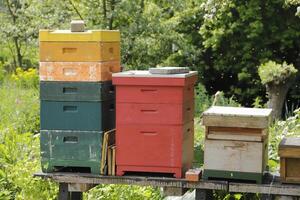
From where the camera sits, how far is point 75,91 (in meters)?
5.16

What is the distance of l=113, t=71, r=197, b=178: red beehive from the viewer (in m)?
4.98

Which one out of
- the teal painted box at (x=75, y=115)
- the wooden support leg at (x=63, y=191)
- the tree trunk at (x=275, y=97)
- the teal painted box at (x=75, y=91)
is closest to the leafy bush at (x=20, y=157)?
the wooden support leg at (x=63, y=191)

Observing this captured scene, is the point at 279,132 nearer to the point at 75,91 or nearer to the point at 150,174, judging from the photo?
the point at 150,174

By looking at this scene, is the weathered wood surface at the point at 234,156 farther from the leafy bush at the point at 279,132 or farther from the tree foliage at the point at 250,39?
the tree foliage at the point at 250,39

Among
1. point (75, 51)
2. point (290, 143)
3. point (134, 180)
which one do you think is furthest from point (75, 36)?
point (290, 143)

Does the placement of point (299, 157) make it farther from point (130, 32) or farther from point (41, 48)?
point (130, 32)

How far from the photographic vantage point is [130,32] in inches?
485

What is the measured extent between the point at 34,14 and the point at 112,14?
1952mm

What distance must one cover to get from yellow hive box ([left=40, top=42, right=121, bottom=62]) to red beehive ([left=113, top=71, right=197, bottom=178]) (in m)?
0.21

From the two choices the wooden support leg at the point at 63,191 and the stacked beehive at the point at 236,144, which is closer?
the stacked beehive at the point at 236,144

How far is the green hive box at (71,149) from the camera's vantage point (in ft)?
16.9

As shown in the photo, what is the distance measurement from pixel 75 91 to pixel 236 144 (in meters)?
1.29

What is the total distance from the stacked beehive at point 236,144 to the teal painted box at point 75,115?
778 millimetres

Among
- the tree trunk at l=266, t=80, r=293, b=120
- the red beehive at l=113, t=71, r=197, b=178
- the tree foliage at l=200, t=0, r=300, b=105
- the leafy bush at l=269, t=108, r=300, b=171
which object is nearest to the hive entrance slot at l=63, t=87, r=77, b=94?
the red beehive at l=113, t=71, r=197, b=178
